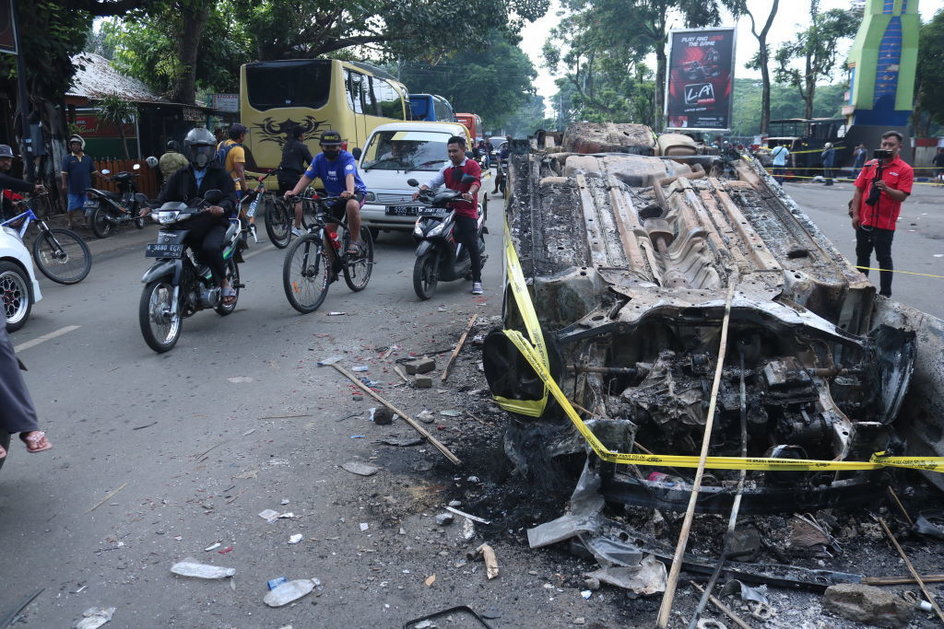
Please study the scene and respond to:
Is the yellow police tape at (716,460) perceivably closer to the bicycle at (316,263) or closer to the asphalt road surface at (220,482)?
the asphalt road surface at (220,482)

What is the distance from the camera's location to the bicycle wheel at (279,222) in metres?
12.3

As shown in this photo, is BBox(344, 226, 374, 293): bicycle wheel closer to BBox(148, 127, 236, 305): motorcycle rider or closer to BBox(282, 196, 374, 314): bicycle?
BBox(282, 196, 374, 314): bicycle

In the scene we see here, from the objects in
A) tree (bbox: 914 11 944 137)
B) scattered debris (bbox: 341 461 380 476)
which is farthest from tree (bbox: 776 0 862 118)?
scattered debris (bbox: 341 461 380 476)

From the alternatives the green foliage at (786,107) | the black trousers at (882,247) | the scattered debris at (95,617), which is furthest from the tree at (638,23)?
the scattered debris at (95,617)

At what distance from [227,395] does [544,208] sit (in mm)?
2894

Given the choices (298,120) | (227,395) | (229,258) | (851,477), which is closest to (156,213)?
(229,258)

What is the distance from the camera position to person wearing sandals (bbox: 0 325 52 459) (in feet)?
11.7

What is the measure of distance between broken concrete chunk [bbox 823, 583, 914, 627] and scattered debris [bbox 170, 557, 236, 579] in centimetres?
247

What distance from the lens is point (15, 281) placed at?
7.20m

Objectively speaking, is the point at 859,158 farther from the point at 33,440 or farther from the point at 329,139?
the point at 33,440

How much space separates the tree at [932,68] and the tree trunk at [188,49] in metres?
37.2

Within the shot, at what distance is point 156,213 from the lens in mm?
6547

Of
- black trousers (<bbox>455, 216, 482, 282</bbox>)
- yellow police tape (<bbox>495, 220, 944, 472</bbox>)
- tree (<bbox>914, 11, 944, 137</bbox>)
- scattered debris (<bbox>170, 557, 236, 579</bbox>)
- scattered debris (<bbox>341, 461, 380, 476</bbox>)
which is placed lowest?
scattered debris (<bbox>170, 557, 236, 579</bbox>)

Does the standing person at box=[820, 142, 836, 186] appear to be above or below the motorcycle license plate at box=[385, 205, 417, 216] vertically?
above
